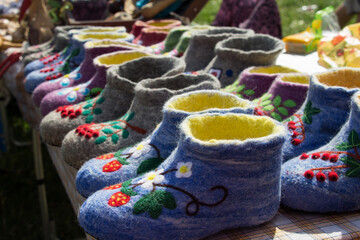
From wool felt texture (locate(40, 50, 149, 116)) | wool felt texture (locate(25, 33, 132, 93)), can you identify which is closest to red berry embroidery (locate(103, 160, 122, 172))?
wool felt texture (locate(40, 50, 149, 116))

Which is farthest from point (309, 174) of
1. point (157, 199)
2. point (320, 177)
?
point (157, 199)

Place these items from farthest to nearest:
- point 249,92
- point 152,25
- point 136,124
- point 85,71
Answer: point 152,25
point 85,71
point 249,92
point 136,124

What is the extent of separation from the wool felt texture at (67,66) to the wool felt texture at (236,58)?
0.51 m

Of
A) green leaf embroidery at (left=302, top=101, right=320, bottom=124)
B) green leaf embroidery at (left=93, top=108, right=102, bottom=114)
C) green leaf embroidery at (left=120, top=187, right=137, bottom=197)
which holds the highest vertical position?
green leaf embroidery at (left=302, top=101, right=320, bottom=124)

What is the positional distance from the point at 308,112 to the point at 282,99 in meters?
0.16

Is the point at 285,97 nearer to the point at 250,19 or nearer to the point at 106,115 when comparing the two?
the point at 106,115

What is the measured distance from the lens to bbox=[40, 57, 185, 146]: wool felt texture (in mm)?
1064

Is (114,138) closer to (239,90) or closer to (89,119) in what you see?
(89,119)

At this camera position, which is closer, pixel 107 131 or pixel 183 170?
pixel 183 170

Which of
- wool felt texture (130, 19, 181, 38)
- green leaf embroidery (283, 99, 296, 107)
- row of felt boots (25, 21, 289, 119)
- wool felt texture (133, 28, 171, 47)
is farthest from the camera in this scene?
wool felt texture (130, 19, 181, 38)

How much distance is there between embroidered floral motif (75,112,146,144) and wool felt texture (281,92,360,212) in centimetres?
36

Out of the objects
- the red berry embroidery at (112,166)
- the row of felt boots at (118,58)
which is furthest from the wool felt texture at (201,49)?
the red berry embroidery at (112,166)

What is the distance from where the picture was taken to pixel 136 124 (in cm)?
93

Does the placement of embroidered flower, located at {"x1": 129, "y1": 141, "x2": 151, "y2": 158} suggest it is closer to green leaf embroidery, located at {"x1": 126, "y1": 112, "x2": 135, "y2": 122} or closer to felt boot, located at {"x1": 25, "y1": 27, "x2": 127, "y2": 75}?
green leaf embroidery, located at {"x1": 126, "y1": 112, "x2": 135, "y2": 122}
